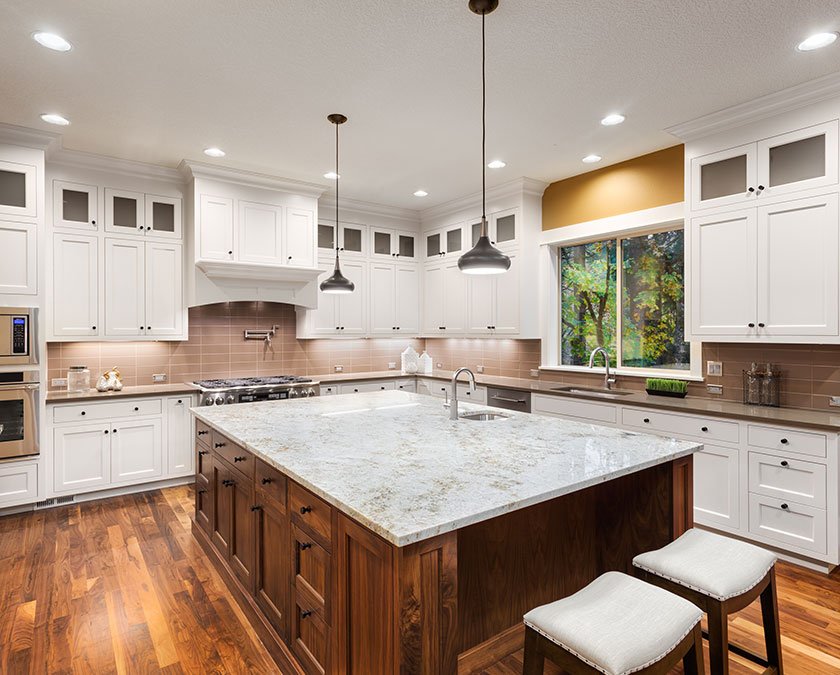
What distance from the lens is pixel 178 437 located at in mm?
4340

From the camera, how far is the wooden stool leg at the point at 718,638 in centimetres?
154

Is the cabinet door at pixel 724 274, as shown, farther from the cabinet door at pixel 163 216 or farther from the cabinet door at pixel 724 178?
the cabinet door at pixel 163 216

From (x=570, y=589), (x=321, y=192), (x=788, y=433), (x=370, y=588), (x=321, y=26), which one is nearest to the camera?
(x=370, y=588)

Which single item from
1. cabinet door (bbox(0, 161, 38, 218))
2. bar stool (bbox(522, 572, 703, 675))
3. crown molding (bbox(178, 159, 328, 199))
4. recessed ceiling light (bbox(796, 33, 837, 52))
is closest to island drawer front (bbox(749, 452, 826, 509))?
bar stool (bbox(522, 572, 703, 675))

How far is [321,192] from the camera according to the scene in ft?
16.3

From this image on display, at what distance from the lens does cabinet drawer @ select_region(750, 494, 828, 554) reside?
2.72 m

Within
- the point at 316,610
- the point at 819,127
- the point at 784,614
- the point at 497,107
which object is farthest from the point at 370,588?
the point at 819,127

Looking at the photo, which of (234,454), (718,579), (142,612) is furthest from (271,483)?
(718,579)

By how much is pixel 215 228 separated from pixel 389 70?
2.42 m

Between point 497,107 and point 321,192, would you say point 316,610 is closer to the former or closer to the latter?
point 497,107

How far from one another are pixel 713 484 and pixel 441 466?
89.9 inches

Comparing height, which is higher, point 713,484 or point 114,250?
point 114,250

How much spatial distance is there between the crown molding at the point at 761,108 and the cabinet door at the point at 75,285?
4616mm

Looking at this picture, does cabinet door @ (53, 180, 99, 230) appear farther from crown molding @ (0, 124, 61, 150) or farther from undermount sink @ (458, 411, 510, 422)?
undermount sink @ (458, 411, 510, 422)
